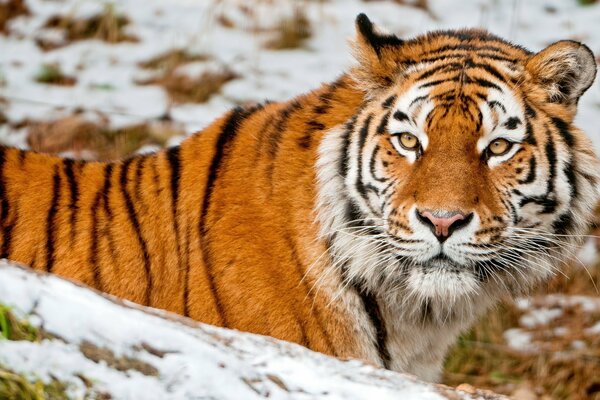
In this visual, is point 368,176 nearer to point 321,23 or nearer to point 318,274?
point 318,274

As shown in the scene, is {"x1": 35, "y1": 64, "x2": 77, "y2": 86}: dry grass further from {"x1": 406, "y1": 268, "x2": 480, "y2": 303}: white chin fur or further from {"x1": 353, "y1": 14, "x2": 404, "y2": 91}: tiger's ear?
{"x1": 406, "y1": 268, "x2": 480, "y2": 303}: white chin fur

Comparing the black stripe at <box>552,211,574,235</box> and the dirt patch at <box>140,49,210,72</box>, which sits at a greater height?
the black stripe at <box>552,211,574,235</box>

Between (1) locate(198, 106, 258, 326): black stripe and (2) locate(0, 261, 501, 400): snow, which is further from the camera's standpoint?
(1) locate(198, 106, 258, 326): black stripe

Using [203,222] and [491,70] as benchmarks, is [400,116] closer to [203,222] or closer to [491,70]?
[491,70]

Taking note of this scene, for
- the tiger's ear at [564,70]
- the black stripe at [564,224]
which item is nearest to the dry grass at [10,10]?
the tiger's ear at [564,70]

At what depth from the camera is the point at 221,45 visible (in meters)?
5.90

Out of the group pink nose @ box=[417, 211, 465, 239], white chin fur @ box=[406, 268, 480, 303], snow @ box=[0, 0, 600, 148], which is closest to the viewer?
pink nose @ box=[417, 211, 465, 239]

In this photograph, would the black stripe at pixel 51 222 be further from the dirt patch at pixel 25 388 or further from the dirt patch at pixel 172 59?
the dirt patch at pixel 172 59

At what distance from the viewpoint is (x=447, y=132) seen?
2.44 m

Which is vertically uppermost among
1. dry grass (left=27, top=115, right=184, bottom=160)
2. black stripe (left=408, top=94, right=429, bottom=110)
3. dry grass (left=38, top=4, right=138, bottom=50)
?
black stripe (left=408, top=94, right=429, bottom=110)

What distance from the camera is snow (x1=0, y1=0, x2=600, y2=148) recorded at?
5.33m

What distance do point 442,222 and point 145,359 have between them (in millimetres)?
997

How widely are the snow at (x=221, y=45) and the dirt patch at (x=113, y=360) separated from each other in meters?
3.66

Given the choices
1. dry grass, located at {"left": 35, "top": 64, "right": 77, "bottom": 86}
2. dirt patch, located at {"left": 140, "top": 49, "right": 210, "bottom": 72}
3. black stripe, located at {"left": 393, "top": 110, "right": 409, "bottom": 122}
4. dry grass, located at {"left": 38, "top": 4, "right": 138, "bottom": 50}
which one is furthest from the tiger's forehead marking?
dry grass, located at {"left": 38, "top": 4, "right": 138, "bottom": 50}
